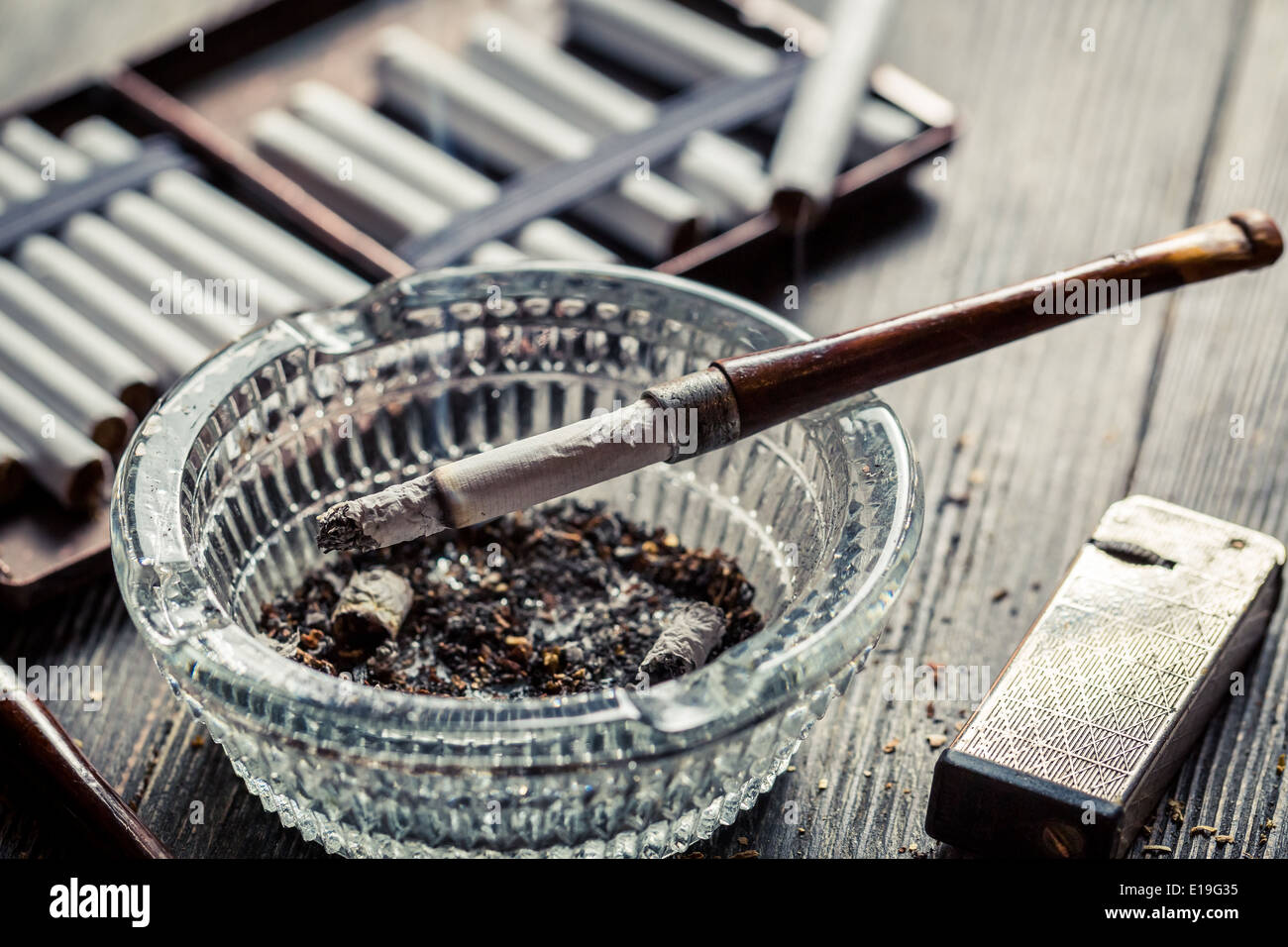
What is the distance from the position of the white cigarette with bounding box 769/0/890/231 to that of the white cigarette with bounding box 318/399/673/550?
67 centimetres

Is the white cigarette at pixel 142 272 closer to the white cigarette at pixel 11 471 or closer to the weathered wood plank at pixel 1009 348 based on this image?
the white cigarette at pixel 11 471

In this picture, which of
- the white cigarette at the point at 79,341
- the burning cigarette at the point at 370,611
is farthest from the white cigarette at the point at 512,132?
the burning cigarette at the point at 370,611

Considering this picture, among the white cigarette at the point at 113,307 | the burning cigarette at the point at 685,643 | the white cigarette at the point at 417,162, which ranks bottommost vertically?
the burning cigarette at the point at 685,643

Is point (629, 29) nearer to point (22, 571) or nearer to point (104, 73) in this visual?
point (104, 73)

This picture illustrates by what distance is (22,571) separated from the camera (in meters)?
1.41

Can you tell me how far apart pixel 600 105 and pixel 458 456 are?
0.73 metres

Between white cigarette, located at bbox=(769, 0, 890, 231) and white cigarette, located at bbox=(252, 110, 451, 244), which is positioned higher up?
white cigarette, located at bbox=(769, 0, 890, 231)

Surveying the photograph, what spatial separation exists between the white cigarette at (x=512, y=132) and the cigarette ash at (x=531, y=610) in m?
0.47

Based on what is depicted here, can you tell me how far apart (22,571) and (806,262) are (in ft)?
3.13

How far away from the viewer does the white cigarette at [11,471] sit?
1.47 m

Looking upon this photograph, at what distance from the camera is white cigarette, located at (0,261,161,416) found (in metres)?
1.59

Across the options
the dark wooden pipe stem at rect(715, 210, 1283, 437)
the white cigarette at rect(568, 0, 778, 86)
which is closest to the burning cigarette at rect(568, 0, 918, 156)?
the white cigarette at rect(568, 0, 778, 86)

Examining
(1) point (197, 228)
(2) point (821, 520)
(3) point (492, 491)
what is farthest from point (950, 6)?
(3) point (492, 491)

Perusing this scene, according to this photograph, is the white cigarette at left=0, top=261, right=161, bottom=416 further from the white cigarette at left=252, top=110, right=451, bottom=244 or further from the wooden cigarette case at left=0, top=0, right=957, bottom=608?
the white cigarette at left=252, top=110, right=451, bottom=244
